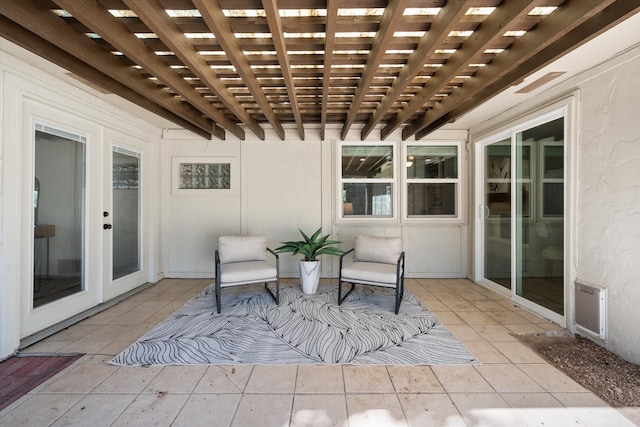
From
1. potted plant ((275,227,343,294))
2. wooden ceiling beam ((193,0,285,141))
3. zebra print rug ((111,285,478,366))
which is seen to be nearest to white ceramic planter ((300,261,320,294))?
potted plant ((275,227,343,294))

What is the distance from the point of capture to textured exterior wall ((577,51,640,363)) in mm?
2111

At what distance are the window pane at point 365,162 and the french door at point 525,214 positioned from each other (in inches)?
53.7

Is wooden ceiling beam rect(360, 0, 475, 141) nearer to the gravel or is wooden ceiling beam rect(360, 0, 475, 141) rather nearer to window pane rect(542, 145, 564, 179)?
window pane rect(542, 145, 564, 179)

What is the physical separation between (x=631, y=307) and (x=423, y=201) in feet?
8.75

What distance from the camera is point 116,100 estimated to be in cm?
316

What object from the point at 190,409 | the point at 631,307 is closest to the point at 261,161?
the point at 190,409

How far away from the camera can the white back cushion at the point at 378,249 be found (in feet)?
11.7

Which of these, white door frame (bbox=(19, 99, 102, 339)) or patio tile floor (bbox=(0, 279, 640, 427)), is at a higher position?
white door frame (bbox=(19, 99, 102, 339))

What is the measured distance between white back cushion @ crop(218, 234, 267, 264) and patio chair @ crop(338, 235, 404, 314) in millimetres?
1161

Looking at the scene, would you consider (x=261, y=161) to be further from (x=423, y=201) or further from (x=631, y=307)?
(x=631, y=307)

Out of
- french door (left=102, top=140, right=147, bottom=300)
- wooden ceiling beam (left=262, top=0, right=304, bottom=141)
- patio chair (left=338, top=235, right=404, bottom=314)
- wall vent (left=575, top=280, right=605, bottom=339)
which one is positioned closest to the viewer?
wooden ceiling beam (left=262, top=0, right=304, bottom=141)

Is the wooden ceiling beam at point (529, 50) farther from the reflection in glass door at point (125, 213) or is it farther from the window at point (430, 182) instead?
the reflection in glass door at point (125, 213)

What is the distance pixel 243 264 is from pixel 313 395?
1984 mm

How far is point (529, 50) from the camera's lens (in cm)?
192
